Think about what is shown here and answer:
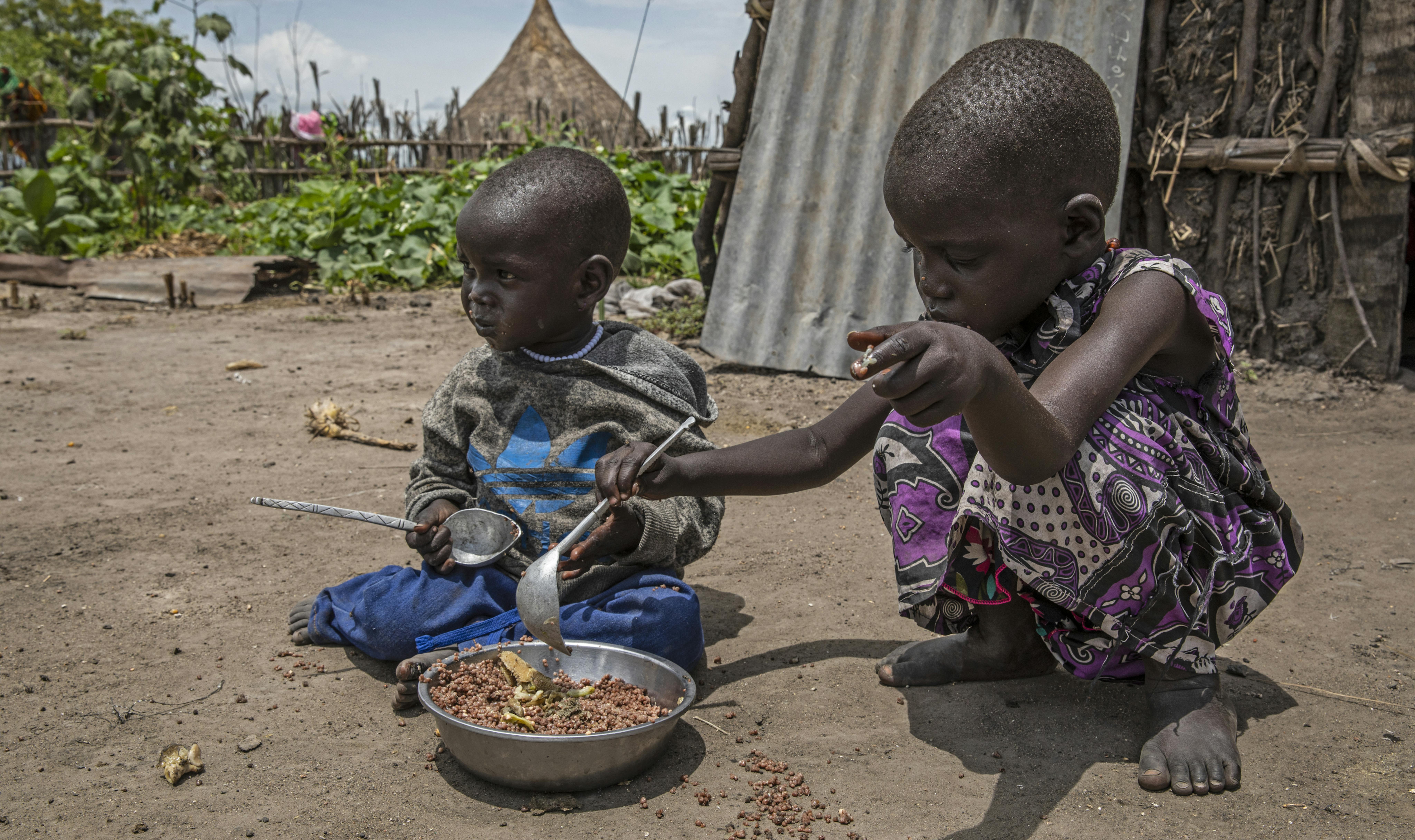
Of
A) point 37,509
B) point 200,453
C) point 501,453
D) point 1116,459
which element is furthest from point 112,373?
point 1116,459

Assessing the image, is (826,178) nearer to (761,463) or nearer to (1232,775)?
(761,463)

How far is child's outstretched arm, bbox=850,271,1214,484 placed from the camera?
1.17 meters

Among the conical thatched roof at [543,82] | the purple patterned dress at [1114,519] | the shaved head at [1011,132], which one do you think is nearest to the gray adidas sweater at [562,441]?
the purple patterned dress at [1114,519]

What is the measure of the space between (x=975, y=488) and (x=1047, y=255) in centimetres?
40

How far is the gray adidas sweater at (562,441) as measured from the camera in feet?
6.86

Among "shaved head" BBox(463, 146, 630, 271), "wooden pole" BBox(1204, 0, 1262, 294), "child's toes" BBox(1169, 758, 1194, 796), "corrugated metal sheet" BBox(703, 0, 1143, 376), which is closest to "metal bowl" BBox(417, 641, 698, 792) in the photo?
"child's toes" BBox(1169, 758, 1194, 796)

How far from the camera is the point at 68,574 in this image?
250 centimetres

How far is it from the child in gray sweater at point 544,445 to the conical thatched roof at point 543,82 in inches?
496

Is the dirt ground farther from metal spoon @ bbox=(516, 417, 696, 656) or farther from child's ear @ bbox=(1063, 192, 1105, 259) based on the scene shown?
child's ear @ bbox=(1063, 192, 1105, 259)

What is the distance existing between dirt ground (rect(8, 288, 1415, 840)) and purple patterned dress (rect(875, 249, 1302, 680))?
232 millimetres

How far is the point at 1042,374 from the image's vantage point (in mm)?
1506

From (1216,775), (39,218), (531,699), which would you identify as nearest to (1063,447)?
(1216,775)

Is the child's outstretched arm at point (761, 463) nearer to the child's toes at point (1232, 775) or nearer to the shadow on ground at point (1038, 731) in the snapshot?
the shadow on ground at point (1038, 731)

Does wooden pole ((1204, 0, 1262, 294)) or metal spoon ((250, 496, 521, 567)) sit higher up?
wooden pole ((1204, 0, 1262, 294))
